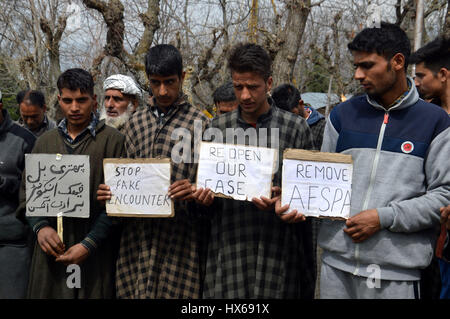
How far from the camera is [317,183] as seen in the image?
252 centimetres

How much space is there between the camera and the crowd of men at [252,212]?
7.74ft

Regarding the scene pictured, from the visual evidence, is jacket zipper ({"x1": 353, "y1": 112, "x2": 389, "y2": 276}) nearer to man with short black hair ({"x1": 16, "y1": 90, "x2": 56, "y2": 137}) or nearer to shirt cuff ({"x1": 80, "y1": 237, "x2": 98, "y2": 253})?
shirt cuff ({"x1": 80, "y1": 237, "x2": 98, "y2": 253})

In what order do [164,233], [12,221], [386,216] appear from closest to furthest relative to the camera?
[386,216] → [164,233] → [12,221]

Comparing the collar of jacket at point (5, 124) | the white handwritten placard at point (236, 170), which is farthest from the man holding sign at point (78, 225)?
the white handwritten placard at point (236, 170)

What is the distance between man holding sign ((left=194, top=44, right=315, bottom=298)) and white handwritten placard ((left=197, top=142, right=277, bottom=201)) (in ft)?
0.32

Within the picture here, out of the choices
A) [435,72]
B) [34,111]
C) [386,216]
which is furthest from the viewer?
[34,111]

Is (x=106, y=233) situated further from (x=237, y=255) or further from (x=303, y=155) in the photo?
(x=303, y=155)

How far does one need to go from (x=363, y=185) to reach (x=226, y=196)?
738mm

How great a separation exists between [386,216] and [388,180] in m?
0.18

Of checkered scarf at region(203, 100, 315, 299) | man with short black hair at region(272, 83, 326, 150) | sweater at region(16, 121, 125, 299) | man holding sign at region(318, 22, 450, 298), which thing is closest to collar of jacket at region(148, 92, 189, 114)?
sweater at region(16, 121, 125, 299)

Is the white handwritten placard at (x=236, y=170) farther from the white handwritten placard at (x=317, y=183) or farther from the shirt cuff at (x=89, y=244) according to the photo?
the shirt cuff at (x=89, y=244)

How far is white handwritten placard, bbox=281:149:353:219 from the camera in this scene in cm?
245

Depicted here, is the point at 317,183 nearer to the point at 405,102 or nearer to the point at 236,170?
the point at 236,170

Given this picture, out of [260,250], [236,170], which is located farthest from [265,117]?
[260,250]
